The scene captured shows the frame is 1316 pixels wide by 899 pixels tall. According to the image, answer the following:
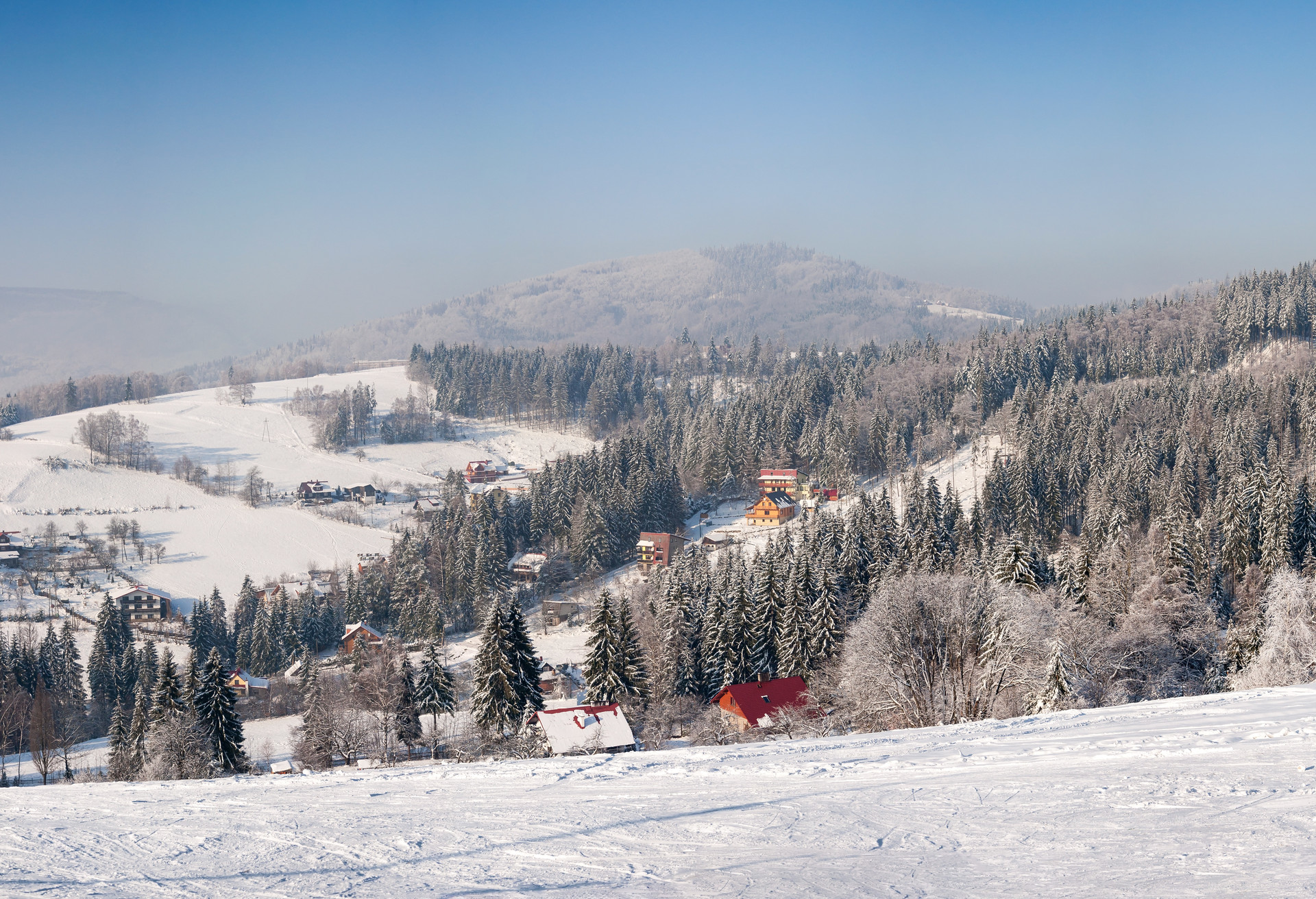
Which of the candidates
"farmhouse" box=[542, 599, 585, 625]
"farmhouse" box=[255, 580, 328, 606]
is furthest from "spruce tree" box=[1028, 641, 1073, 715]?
"farmhouse" box=[255, 580, 328, 606]

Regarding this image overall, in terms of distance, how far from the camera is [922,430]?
104 metres

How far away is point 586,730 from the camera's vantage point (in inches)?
1277

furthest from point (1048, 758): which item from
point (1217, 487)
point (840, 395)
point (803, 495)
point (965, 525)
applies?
point (840, 395)

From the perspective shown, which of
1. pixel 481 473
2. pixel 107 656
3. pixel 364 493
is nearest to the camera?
pixel 107 656

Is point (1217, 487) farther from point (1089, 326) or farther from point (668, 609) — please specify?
point (1089, 326)

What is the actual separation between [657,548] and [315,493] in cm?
5679

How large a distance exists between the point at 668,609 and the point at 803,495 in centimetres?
4998

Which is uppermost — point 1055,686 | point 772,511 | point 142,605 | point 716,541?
point 1055,686

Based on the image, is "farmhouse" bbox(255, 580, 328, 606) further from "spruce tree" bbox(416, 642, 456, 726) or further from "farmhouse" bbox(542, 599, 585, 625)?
"spruce tree" bbox(416, 642, 456, 726)

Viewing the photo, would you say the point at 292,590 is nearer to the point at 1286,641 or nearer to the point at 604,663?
the point at 604,663

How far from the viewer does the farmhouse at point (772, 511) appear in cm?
8444

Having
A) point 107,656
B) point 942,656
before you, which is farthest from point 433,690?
point 107,656

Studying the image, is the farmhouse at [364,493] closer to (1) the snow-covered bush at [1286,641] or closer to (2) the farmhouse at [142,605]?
(2) the farmhouse at [142,605]

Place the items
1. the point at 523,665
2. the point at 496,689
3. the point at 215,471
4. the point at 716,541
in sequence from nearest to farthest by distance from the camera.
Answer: the point at 496,689 → the point at 523,665 → the point at 716,541 → the point at 215,471
